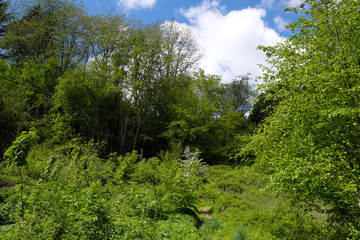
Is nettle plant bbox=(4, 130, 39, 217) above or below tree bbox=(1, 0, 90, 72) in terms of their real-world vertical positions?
below

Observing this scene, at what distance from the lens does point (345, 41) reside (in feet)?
19.4

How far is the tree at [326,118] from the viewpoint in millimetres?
5441

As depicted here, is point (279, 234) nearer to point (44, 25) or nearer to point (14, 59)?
point (44, 25)

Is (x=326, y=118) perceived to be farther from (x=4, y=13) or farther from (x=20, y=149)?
(x=4, y=13)

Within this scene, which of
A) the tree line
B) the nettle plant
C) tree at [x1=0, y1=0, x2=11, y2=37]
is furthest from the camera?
tree at [x1=0, y1=0, x2=11, y2=37]

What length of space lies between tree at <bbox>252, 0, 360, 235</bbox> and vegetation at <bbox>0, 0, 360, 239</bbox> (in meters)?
0.05

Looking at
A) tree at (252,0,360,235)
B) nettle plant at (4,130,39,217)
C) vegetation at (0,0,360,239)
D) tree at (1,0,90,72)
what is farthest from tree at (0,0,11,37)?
tree at (252,0,360,235)

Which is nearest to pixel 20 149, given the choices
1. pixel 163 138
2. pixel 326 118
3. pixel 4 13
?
pixel 326 118

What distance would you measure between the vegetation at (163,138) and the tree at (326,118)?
0.05 meters

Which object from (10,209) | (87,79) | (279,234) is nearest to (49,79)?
(87,79)

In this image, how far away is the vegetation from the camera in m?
5.39

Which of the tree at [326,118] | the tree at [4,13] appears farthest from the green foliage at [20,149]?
the tree at [4,13]

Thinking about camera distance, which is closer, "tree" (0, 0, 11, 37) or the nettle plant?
the nettle plant

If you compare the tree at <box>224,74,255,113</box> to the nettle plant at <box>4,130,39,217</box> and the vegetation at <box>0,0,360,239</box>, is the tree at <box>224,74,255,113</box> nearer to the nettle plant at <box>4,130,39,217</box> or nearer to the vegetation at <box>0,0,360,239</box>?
the vegetation at <box>0,0,360,239</box>
